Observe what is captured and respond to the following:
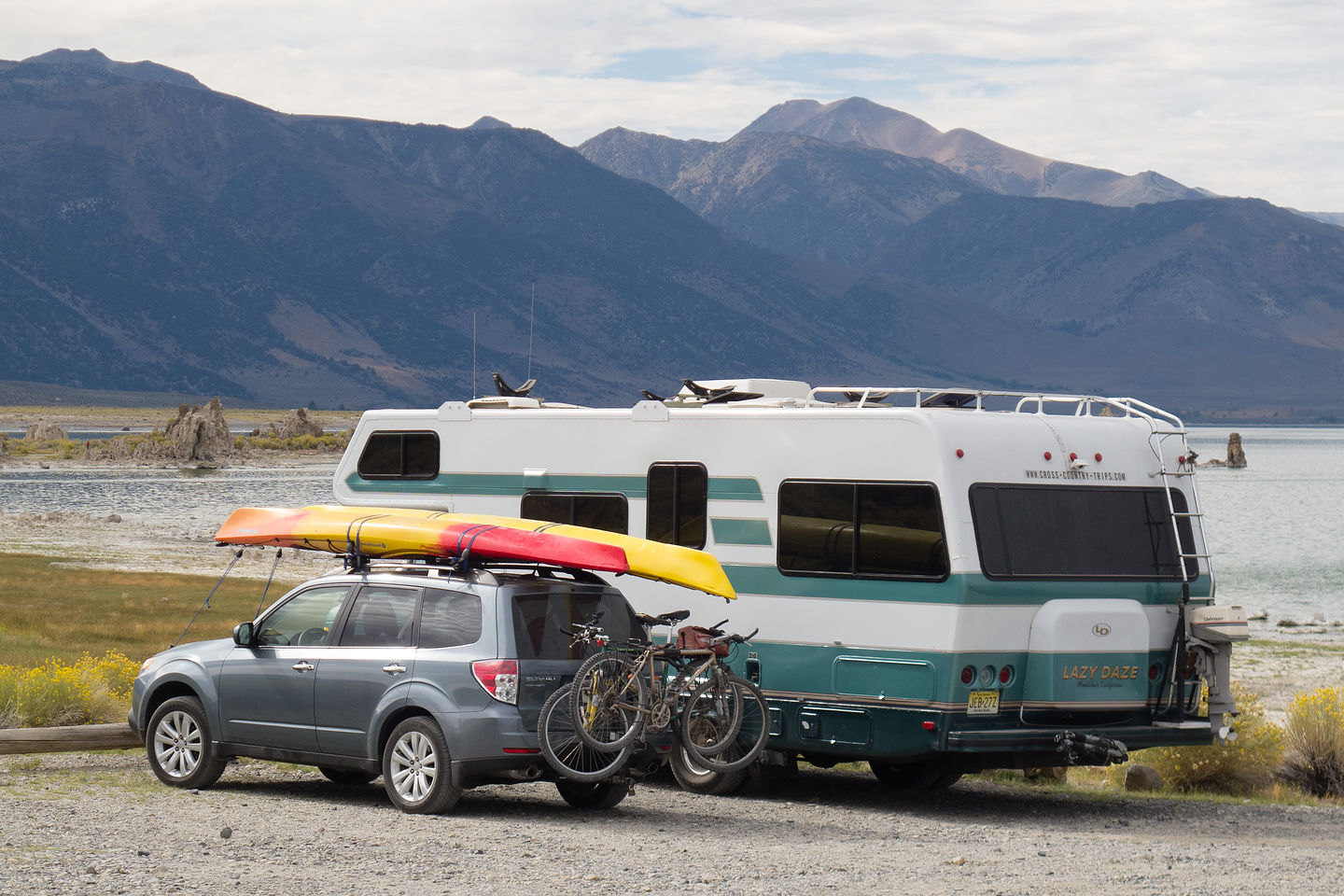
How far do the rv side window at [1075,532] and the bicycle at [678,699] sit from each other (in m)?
1.93

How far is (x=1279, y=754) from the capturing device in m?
15.0

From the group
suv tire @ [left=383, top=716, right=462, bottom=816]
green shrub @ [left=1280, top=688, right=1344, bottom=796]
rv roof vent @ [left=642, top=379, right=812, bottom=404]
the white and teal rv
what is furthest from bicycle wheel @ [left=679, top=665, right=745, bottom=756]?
green shrub @ [left=1280, top=688, right=1344, bottom=796]

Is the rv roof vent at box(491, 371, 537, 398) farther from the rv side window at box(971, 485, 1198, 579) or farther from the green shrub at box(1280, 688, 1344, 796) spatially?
the green shrub at box(1280, 688, 1344, 796)

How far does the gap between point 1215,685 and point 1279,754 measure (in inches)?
124

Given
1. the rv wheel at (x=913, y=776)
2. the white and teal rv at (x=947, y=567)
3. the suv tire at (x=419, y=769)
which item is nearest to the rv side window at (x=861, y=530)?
the white and teal rv at (x=947, y=567)

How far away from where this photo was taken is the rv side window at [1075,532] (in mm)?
11688

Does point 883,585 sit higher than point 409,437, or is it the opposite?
point 409,437

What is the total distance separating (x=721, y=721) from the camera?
11227 mm

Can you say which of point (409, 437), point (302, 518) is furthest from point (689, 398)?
Result: point (302, 518)

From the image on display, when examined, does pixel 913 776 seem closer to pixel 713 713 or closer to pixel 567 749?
pixel 713 713

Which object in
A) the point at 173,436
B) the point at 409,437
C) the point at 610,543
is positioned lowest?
the point at 610,543

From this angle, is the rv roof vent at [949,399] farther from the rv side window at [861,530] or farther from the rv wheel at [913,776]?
the rv wheel at [913,776]

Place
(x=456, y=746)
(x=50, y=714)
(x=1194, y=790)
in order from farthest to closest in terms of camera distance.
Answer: (x=1194, y=790) < (x=50, y=714) < (x=456, y=746)

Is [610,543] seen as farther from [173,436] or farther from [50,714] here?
[173,436]
